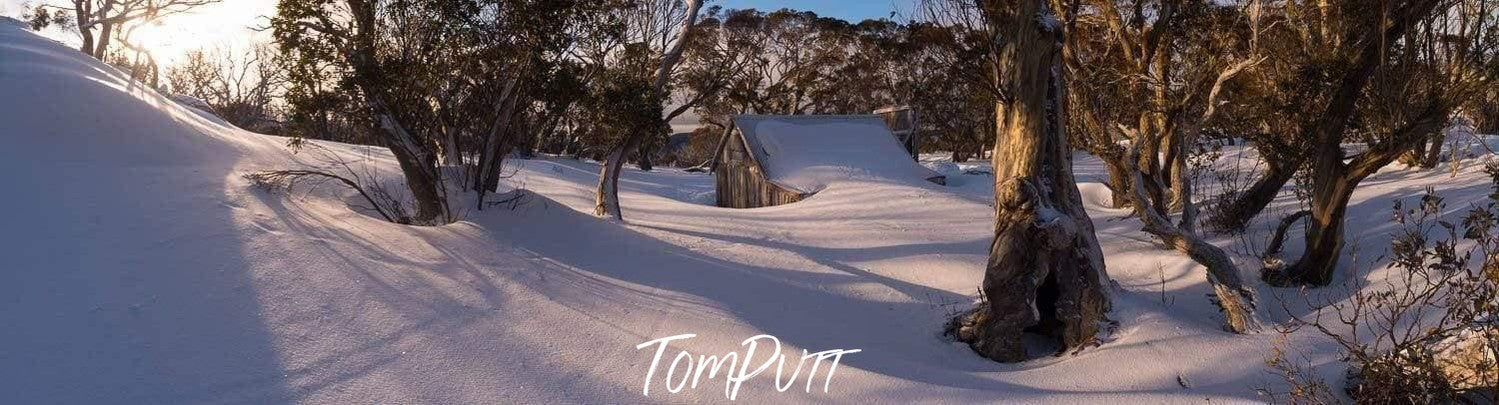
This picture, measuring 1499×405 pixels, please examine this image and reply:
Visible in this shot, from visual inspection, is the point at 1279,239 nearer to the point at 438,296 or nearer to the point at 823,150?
the point at 438,296

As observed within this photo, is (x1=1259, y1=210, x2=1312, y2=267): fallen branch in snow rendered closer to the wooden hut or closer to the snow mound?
the wooden hut

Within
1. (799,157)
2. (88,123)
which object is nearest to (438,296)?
(88,123)

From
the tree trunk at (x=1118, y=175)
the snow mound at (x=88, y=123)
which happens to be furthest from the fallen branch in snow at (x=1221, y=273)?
the snow mound at (x=88, y=123)

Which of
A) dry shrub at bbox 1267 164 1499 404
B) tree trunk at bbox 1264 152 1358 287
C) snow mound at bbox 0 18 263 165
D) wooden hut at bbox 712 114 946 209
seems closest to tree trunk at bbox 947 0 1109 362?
→ dry shrub at bbox 1267 164 1499 404

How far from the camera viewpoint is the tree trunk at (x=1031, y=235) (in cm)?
592

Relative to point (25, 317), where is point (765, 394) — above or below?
below

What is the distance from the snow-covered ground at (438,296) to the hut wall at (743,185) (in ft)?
16.6

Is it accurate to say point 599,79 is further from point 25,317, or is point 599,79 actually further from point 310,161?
point 25,317

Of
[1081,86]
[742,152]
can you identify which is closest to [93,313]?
[1081,86]

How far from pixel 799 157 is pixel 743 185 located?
1195mm

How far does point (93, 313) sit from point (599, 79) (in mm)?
6848

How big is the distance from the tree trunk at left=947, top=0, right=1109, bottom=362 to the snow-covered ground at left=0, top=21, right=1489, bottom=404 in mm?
259

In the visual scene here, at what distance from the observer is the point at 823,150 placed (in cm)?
1596

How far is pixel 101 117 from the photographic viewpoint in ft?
26.1
